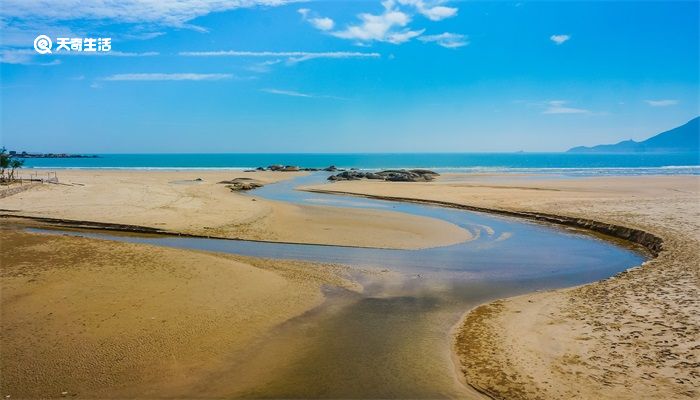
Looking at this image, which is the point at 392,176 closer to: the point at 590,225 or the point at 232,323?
the point at 590,225

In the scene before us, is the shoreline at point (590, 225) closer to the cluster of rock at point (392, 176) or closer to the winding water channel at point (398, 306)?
the winding water channel at point (398, 306)

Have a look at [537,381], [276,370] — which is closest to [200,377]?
[276,370]

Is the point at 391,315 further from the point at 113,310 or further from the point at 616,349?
the point at 113,310

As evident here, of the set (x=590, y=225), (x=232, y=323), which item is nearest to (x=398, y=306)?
(x=232, y=323)

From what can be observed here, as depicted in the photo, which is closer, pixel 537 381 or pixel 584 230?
pixel 537 381

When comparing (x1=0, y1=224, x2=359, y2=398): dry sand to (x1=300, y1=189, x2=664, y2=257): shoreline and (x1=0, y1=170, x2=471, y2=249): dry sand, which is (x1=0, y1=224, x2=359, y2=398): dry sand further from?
(x1=300, y1=189, x2=664, y2=257): shoreline

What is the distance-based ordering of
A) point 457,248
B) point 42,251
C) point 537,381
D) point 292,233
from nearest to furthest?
1. point 537,381
2. point 42,251
3. point 457,248
4. point 292,233
